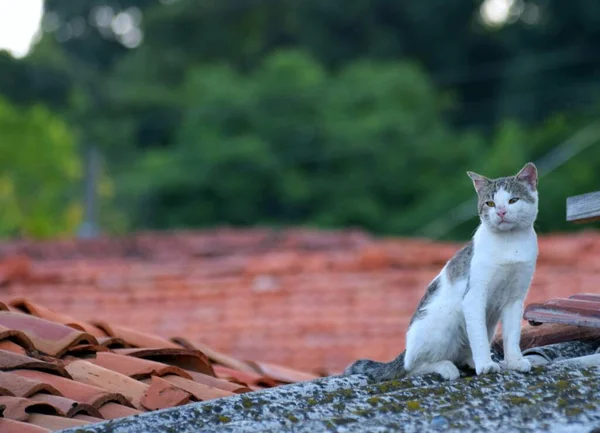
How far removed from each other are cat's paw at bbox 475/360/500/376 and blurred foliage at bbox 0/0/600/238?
1776 cm

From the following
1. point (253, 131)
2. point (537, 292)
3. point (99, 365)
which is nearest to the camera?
point (99, 365)

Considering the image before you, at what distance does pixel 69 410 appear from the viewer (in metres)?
3.07

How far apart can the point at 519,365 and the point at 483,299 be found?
241 mm

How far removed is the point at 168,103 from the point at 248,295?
19435 millimetres

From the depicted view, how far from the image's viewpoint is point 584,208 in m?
3.32

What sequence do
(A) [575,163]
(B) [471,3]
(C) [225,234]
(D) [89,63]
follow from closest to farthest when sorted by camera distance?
(C) [225,234] → (A) [575,163] → (B) [471,3] → (D) [89,63]

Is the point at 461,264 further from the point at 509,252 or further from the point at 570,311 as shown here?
the point at 570,311

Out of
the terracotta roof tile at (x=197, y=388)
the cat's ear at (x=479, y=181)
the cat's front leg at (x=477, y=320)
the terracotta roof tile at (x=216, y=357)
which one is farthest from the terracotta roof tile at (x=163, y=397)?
the terracotta roof tile at (x=216, y=357)

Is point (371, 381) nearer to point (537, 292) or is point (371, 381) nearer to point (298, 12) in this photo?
point (537, 292)

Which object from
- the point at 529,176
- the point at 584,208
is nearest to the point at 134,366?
the point at 529,176

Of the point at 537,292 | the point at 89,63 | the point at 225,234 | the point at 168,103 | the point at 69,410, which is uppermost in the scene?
the point at 89,63

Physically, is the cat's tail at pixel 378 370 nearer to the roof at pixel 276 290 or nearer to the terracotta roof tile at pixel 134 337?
the terracotta roof tile at pixel 134 337

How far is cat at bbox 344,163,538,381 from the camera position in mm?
3250

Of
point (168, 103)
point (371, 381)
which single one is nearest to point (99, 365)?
point (371, 381)
